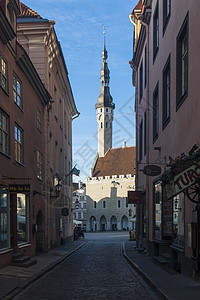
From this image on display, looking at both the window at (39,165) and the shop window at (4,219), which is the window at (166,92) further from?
the window at (39,165)

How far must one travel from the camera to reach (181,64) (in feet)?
41.2

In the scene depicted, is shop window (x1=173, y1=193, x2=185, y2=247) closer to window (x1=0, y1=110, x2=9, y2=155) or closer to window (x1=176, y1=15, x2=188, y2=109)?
window (x1=176, y1=15, x2=188, y2=109)

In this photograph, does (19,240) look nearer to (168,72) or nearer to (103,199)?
(168,72)

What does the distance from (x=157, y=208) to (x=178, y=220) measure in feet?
13.8

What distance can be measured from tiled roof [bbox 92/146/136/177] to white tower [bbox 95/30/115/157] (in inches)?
500

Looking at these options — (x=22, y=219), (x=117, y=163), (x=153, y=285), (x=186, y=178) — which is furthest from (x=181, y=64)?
(x=117, y=163)

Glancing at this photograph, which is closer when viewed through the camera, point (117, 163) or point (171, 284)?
point (171, 284)

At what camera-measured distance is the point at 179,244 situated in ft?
40.3

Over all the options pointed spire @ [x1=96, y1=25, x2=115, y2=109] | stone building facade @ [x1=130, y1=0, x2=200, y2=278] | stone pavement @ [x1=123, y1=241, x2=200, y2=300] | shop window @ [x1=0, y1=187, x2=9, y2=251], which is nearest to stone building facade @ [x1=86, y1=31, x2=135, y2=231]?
pointed spire @ [x1=96, y1=25, x2=115, y2=109]

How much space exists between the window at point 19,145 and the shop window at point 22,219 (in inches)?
58.1

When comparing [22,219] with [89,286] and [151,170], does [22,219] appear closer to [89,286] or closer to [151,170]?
[151,170]

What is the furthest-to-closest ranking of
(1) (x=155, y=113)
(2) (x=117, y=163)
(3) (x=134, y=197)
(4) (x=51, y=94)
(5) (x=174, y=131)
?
(2) (x=117, y=163) → (4) (x=51, y=94) → (3) (x=134, y=197) → (1) (x=155, y=113) → (5) (x=174, y=131)

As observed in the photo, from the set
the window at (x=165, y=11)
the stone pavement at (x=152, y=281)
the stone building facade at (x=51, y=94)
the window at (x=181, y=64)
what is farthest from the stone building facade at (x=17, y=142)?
the window at (x=181, y=64)

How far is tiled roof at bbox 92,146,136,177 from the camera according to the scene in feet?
290
